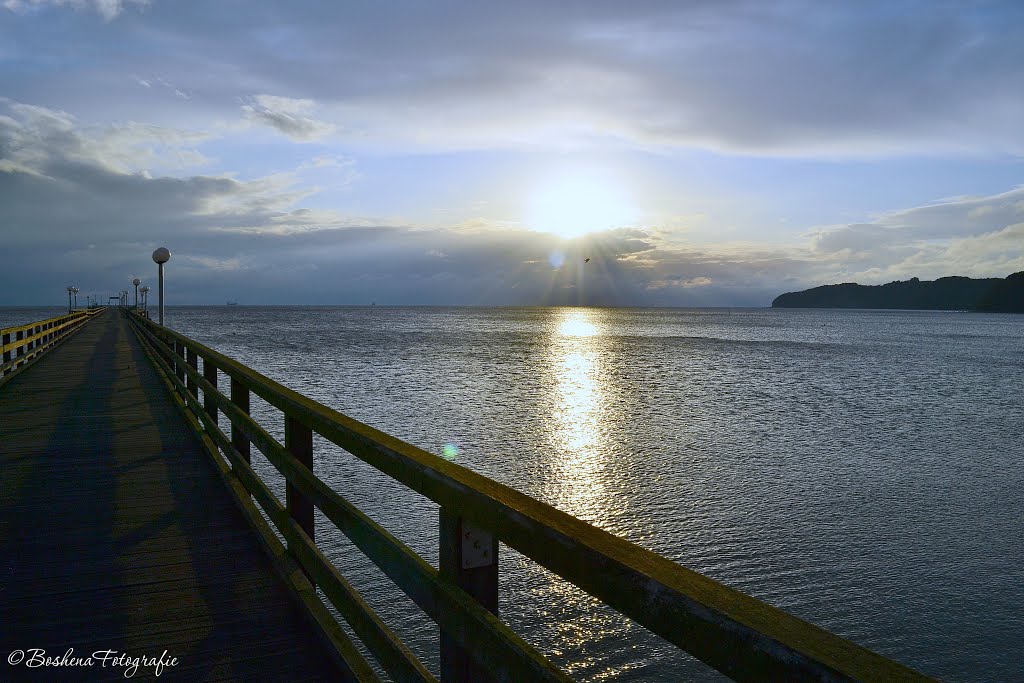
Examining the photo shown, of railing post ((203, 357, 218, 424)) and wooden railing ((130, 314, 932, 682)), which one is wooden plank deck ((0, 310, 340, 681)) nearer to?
wooden railing ((130, 314, 932, 682))

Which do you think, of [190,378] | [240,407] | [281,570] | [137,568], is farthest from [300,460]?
[190,378]

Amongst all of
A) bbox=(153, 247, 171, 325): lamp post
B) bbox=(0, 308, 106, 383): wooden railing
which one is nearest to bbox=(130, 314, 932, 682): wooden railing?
bbox=(0, 308, 106, 383): wooden railing

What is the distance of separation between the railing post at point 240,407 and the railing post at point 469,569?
12.4ft

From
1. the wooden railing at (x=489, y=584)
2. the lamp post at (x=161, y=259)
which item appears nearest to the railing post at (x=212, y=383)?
the wooden railing at (x=489, y=584)

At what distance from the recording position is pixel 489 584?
2.22 meters

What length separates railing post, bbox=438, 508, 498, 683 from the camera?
7.23ft

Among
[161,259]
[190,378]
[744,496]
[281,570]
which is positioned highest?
A: [161,259]

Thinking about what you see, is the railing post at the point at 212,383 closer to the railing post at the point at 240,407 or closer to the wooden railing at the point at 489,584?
the railing post at the point at 240,407

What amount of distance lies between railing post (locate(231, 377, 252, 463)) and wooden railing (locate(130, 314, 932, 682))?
1424 millimetres

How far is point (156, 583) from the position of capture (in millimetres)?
4488

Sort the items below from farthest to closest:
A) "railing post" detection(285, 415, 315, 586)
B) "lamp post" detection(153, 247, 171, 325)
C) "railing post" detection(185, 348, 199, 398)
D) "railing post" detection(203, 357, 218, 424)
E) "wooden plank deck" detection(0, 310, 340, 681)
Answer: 1. "lamp post" detection(153, 247, 171, 325)
2. "railing post" detection(185, 348, 199, 398)
3. "railing post" detection(203, 357, 218, 424)
4. "railing post" detection(285, 415, 315, 586)
5. "wooden plank deck" detection(0, 310, 340, 681)

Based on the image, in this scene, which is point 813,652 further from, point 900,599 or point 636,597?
point 900,599

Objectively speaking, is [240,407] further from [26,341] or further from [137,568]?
[26,341]

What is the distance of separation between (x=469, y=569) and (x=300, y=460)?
2251mm
